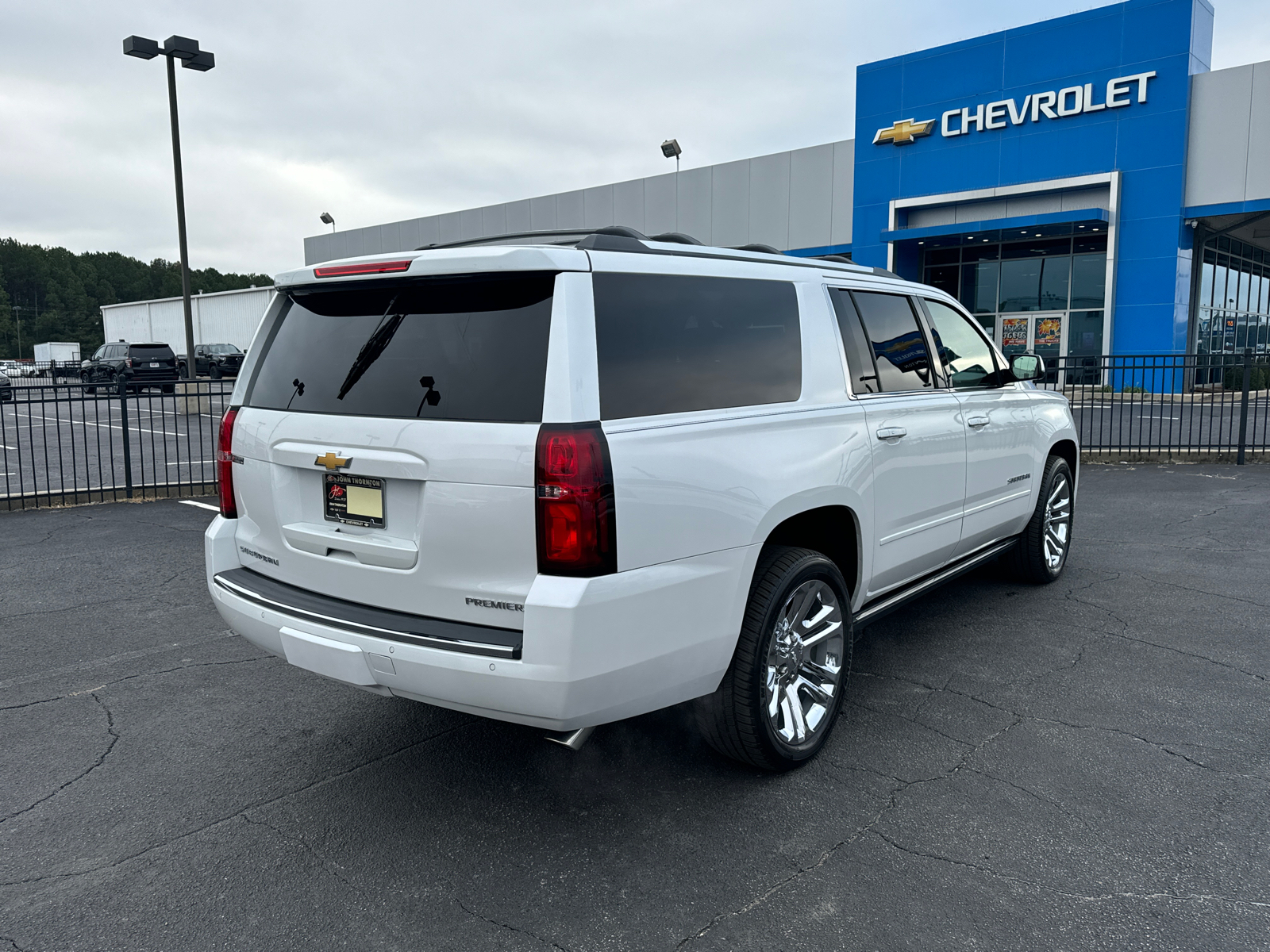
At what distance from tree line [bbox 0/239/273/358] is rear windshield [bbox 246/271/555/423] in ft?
419

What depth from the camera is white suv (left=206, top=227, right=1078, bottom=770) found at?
8.96 feet

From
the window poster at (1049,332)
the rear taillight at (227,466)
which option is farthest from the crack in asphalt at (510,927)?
the window poster at (1049,332)

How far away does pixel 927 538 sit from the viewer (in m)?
4.46

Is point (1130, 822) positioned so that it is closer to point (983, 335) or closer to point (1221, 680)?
point (1221, 680)

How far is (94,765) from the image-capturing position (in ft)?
12.1

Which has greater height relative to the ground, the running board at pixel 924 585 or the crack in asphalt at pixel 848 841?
the running board at pixel 924 585

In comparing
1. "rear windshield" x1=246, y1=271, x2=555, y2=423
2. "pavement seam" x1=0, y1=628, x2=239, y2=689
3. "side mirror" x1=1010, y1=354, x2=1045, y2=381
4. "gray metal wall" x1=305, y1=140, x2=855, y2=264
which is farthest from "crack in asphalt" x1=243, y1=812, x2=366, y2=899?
"gray metal wall" x1=305, y1=140, x2=855, y2=264

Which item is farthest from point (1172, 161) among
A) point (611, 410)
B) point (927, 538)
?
point (611, 410)

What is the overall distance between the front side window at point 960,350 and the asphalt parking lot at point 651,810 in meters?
1.44

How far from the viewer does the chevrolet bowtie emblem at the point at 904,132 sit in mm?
28844

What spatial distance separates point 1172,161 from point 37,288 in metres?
145

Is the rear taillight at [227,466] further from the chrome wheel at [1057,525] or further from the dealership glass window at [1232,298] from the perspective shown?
the dealership glass window at [1232,298]

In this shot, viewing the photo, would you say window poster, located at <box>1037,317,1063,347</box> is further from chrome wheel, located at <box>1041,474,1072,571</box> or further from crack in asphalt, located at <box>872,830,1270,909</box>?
crack in asphalt, located at <box>872,830,1270,909</box>

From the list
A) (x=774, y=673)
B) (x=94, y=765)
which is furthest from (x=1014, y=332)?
(x=94, y=765)
